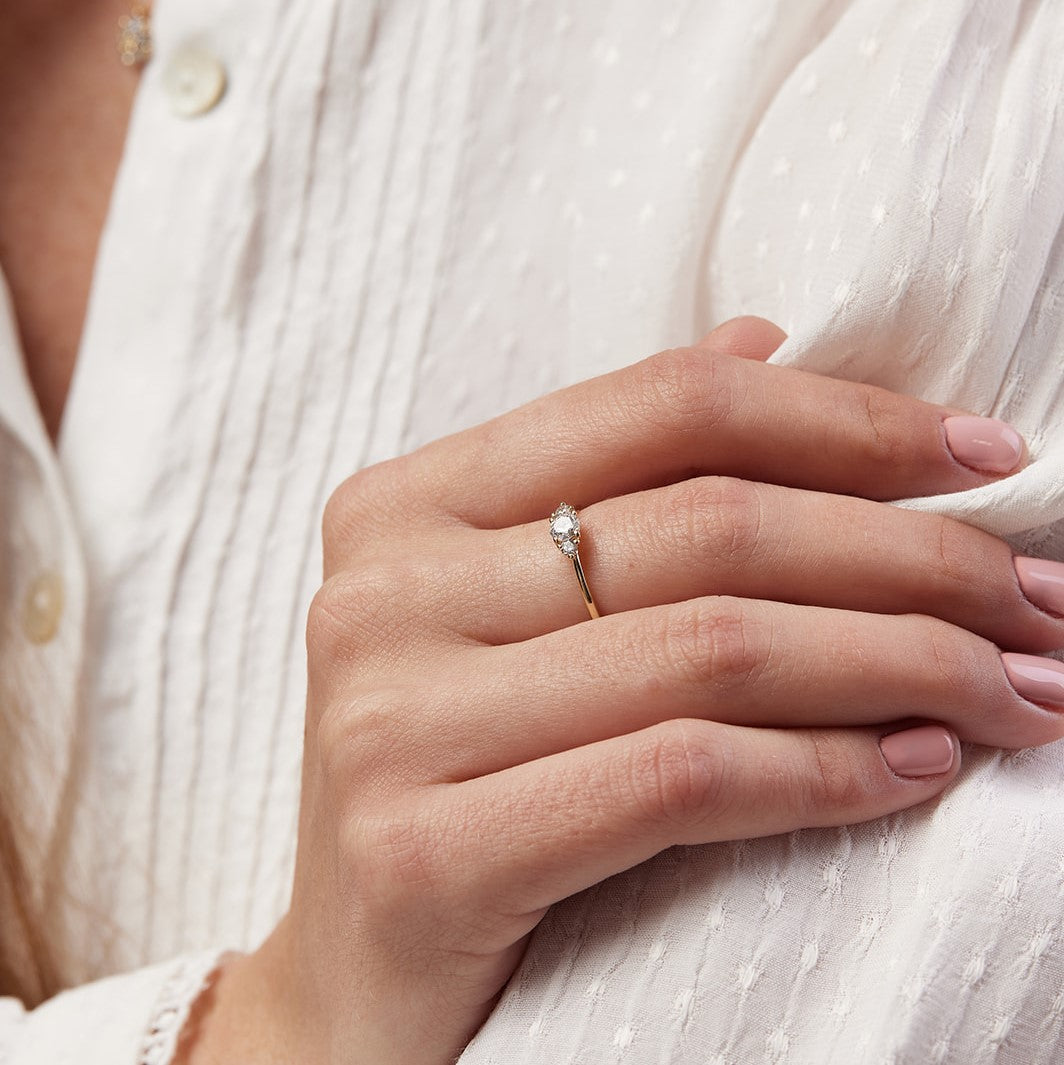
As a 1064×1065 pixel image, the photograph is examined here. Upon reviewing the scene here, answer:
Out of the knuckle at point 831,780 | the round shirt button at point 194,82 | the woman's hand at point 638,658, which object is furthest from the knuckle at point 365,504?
the round shirt button at point 194,82

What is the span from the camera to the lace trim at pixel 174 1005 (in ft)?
2.87

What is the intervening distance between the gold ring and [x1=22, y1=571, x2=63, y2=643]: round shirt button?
603 millimetres

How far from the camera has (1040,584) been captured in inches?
26.3

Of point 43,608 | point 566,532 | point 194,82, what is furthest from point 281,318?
point 566,532

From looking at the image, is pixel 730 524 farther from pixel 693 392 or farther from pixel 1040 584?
pixel 1040 584

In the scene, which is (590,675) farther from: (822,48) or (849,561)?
(822,48)

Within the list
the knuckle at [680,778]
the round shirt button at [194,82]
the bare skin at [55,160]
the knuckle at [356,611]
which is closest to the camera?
the knuckle at [680,778]

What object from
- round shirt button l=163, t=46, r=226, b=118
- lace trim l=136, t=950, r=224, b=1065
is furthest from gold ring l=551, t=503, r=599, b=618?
round shirt button l=163, t=46, r=226, b=118

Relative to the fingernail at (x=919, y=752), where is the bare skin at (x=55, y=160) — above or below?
above

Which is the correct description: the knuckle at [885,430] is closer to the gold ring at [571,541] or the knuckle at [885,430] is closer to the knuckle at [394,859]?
the gold ring at [571,541]

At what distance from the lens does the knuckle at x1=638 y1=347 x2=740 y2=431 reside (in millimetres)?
668

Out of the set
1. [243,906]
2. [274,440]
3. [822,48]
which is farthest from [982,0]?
[243,906]

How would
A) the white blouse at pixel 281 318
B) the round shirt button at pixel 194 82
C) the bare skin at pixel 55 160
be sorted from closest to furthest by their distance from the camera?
the white blouse at pixel 281 318, the round shirt button at pixel 194 82, the bare skin at pixel 55 160

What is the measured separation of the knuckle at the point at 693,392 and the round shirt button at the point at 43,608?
0.67m
